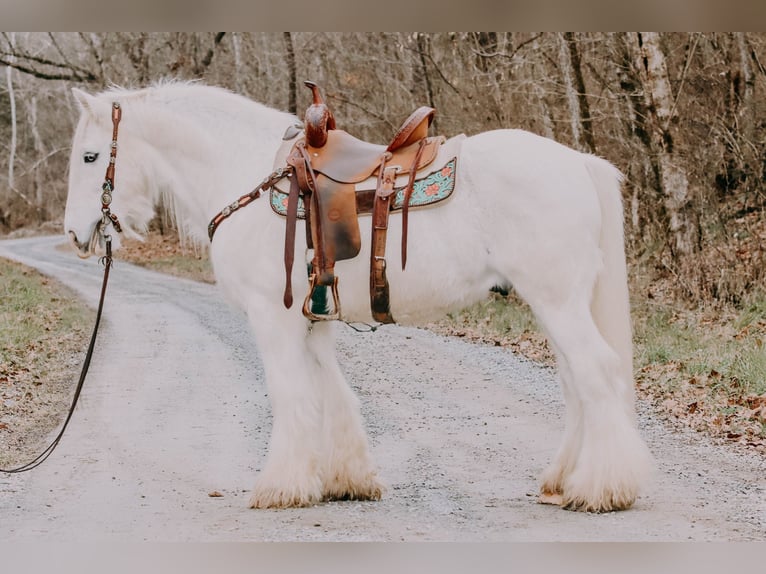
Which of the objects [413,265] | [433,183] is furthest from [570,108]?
[413,265]

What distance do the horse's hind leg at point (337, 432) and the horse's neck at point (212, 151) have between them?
0.70 metres

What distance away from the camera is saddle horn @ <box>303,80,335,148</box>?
10.6 ft

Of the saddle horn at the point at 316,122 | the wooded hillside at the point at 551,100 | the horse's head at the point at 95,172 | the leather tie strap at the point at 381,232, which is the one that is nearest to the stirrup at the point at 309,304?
the leather tie strap at the point at 381,232

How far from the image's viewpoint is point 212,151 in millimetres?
3510

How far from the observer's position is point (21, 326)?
17.7 feet

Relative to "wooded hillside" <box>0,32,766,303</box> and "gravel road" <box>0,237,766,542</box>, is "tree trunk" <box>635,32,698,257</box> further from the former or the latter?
"gravel road" <box>0,237,766,542</box>

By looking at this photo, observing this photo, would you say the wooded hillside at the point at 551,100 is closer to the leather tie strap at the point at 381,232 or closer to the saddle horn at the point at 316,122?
the saddle horn at the point at 316,122

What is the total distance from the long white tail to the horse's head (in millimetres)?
1876

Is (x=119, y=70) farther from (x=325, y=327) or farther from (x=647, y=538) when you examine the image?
(x=647, y=538)

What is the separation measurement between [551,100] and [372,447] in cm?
342

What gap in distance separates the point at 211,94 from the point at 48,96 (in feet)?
9.64

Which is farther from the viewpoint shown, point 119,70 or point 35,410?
point 119,70

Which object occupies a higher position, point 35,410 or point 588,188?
point 588,188
